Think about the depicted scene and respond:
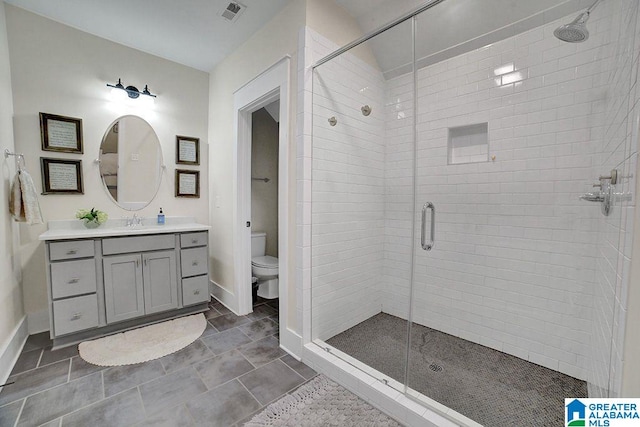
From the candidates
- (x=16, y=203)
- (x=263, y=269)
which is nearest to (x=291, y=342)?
(x=263, y=269)

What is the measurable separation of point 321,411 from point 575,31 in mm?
2584

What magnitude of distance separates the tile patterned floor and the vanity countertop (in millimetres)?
881

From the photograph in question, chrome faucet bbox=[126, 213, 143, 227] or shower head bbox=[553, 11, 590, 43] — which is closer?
shower head bbox=[553, 11, 590, 43]

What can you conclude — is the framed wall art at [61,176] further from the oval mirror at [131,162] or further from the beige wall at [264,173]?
the beige wall at [264,173]

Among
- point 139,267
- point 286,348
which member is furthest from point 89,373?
point 286,348

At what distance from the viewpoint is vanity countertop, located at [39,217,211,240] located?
2.05m

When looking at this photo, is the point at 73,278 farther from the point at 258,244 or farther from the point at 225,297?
the point at 258,244

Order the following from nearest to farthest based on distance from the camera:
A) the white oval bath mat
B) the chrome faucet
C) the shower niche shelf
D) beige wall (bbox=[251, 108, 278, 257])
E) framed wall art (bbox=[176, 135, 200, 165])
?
the white oval bath mat < the shower niche shelf < the chrome faucet < framed wall art (bbox=[176, 135, 200, 165]) < beige wall (bbox=[251, 108, 278, 257])

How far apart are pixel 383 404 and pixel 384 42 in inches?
106

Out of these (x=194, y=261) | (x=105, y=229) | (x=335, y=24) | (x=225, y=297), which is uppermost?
(x=335, y=24)

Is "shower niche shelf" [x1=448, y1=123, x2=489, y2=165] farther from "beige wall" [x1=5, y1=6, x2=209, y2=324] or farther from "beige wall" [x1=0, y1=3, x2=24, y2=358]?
"beige wall" [x1=0, y1=3, x2=24, y2=358]

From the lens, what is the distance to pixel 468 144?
2277 mm

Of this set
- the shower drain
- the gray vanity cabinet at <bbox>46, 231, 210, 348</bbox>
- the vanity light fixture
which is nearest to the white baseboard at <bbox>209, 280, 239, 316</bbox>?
the gray vanity cabinet at <bbox>46, 231, 210, 348</bbox>

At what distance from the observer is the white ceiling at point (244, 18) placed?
1996 millimetres
